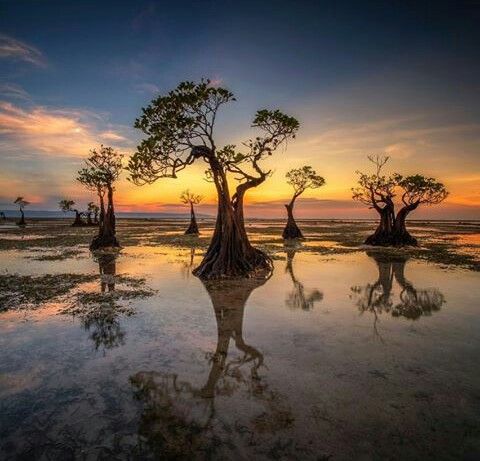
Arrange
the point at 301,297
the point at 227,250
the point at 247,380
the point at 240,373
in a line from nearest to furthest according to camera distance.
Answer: the point at 247,380, the point at 240,373, the point at 301,297, the point at 227,250

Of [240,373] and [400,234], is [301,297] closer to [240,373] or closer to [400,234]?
[240,373]

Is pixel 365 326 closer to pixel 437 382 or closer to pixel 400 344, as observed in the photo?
pixel 400 344

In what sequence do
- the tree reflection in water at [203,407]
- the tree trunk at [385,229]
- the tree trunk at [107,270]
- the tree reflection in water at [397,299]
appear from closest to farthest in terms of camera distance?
1. the tree reflection in water at [203,407]
2. the tree reflection in water at [397,299]
3. the tree trunk at [107,270]
4. the tree trunk at [385,229]

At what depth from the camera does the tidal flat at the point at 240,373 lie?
514 cm

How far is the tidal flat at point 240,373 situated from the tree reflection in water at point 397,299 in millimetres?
79

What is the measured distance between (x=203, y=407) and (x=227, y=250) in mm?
13321

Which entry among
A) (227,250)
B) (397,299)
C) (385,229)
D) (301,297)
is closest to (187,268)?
(227,250)

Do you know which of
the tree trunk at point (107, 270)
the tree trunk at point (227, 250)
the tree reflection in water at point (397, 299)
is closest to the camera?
the tree reflection in water at point (397, 299)

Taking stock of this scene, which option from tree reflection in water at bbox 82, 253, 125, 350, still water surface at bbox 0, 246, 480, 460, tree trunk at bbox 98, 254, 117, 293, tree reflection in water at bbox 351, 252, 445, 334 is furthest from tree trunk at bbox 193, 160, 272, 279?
tree reflection in water at bbox 351, 252, 445, 334

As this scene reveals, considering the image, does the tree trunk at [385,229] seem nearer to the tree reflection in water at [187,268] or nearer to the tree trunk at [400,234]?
the tree trunk at [400,234]

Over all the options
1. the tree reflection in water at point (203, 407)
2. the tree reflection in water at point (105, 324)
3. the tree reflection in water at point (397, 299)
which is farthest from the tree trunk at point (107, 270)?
the tree reflection in water at point (397, 299)

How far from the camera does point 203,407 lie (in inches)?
239

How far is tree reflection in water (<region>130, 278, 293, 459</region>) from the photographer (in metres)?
5.08

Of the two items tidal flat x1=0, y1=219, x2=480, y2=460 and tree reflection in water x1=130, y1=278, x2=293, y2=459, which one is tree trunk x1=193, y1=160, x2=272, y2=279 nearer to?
tidal flat x1=0, y1=219, x2=480, y2=460
